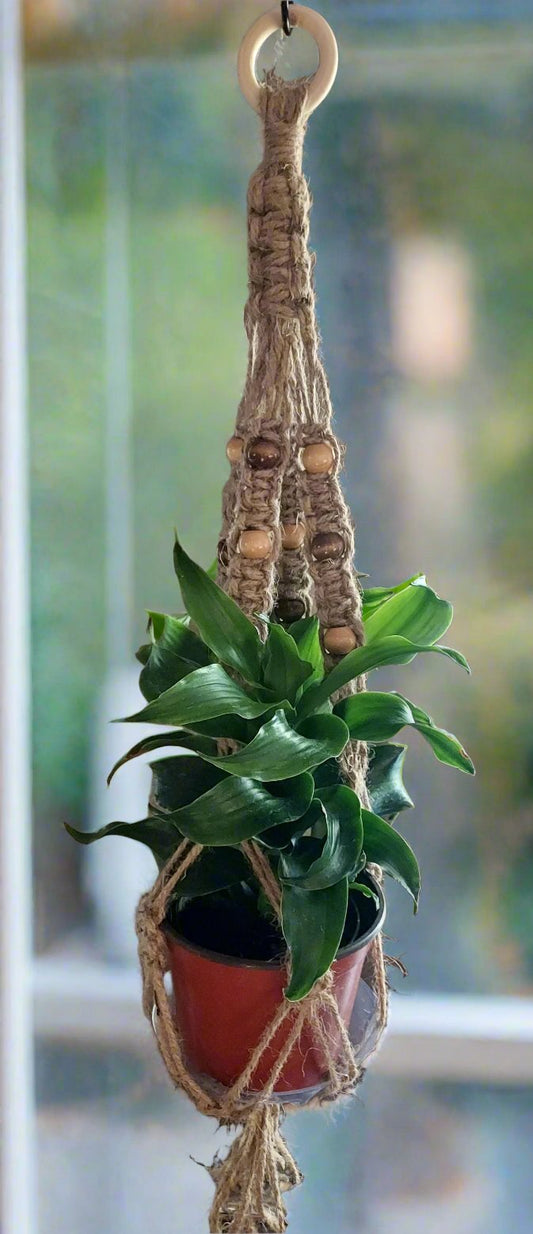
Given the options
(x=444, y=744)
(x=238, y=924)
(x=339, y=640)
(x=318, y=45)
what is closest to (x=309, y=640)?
(x=339, y=640)

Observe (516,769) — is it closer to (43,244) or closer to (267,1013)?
(267,1013)

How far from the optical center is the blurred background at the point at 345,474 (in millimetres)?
1171

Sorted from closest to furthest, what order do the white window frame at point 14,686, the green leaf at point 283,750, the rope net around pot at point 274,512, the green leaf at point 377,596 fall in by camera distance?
the green leaf at point 283,750, the rope net around pot at point 274,512, the green leaf at point 377,596, the white window frame at point 14,686

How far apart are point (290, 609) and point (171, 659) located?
0.15 metres

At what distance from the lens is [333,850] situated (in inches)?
23.4

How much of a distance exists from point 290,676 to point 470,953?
78cm

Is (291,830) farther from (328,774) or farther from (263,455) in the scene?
(263,455)

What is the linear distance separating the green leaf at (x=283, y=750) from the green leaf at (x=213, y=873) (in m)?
0.14

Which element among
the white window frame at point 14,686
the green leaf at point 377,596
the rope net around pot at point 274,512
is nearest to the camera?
the rope net around pot at point 274,512

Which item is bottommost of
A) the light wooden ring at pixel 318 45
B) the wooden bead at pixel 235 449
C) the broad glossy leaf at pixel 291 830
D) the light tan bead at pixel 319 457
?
the broad glossy leaf at pixel 291 830

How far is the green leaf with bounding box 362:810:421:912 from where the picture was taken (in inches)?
25.6

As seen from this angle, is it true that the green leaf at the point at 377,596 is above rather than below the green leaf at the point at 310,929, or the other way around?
above

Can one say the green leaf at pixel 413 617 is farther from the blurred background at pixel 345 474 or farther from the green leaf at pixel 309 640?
the blurred background at pixel 345 474

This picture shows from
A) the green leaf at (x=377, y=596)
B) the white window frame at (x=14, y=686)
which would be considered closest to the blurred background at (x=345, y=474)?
the white window frame at (x=14, y=686)
